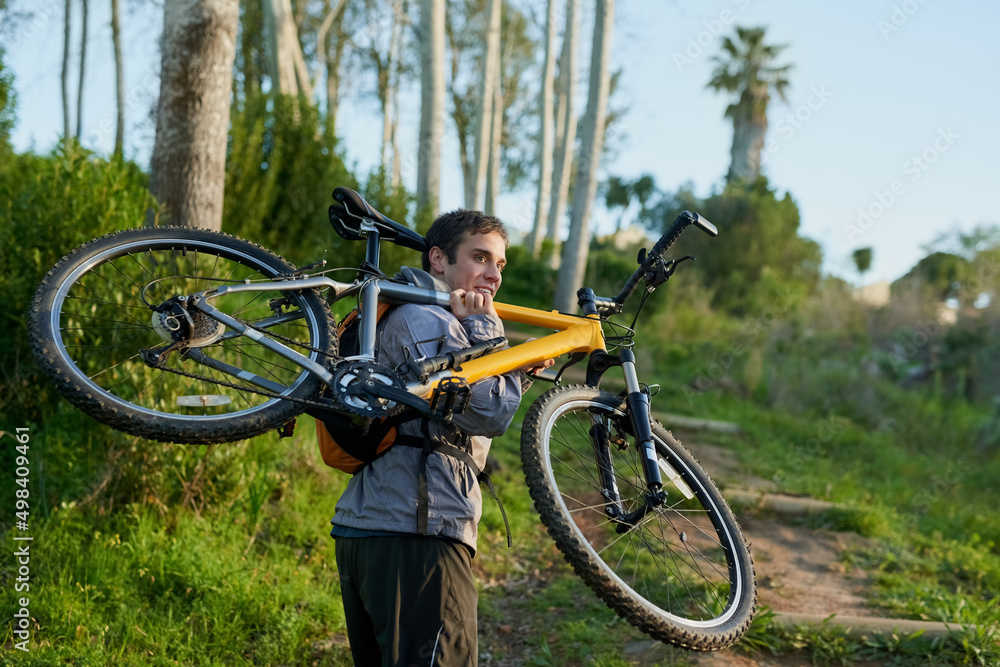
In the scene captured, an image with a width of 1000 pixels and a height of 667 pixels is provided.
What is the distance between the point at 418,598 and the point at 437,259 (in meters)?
1.18

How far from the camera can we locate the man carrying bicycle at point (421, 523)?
6.42 ft

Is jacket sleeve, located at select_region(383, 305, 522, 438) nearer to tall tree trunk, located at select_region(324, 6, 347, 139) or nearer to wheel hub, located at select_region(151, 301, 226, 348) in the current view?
wheel hub, located at select_region(151, 301, 226, 348)

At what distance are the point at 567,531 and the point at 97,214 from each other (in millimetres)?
3152

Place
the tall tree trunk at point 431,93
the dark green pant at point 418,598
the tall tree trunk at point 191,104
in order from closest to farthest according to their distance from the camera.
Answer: the dark green pant at point 418,598 < the tall tree trunk at point 191,104 < the tall tree trunk at point 431,93

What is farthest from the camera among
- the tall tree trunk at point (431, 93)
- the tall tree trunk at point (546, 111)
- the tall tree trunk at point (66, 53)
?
the tall tree trunk at point (66, 53)

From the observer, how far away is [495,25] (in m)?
12.3

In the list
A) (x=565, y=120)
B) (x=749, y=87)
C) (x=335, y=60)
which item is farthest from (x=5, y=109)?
(x=749, y=87)

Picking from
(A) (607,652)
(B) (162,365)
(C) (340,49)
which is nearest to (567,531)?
(B) (162,365)

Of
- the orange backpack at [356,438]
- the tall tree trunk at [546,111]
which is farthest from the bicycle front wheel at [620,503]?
the tall tree trunk at [546,111]

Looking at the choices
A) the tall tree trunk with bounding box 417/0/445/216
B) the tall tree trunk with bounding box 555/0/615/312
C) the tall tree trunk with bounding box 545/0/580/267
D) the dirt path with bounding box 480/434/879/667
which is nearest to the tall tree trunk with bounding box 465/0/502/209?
the tall tree trunk with bounding box 545/0/580/267

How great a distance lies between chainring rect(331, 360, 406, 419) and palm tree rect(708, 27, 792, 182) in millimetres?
22225

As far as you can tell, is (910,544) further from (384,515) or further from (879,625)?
(384,515)

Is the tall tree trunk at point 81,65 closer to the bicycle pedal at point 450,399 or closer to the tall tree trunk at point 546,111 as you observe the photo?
the tall tree trunk at point 546,111

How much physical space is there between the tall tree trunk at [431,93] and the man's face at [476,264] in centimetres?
631
